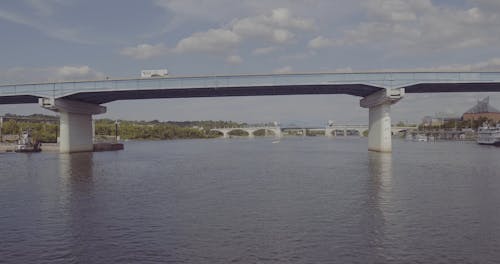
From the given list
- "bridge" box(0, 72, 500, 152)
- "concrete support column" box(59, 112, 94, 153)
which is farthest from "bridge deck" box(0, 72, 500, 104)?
"concrete support column" box(59, 112, 94, 153)

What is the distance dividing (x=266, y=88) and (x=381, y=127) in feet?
67.2

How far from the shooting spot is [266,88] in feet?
259

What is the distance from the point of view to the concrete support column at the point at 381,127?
75.2 m

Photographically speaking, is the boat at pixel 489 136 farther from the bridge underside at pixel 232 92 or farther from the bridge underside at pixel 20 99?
the bridge underside at pixel 20 99

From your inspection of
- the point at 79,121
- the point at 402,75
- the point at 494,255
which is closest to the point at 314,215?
the point at 494,255

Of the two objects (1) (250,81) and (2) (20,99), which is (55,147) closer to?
(2) (20,99)

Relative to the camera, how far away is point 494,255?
15.5 meters

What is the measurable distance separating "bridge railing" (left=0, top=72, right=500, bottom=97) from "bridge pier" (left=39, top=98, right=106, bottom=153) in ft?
7.01

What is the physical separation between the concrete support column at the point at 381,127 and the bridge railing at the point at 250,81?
4.93m

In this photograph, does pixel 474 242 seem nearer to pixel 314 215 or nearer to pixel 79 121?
pixel 314 215

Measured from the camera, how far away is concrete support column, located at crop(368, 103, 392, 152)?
2963 inches

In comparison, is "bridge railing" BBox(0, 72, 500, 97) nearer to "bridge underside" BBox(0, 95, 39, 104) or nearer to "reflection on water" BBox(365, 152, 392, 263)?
"bridge underside" BBox(0, 95, 39, 104)

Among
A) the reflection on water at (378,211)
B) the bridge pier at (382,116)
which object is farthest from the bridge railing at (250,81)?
the reflection on water at (378,211)

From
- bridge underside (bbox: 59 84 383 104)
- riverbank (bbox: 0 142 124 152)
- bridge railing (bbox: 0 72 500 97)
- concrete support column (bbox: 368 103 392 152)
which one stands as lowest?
riverbank (bbox: 0 142 124 152)
